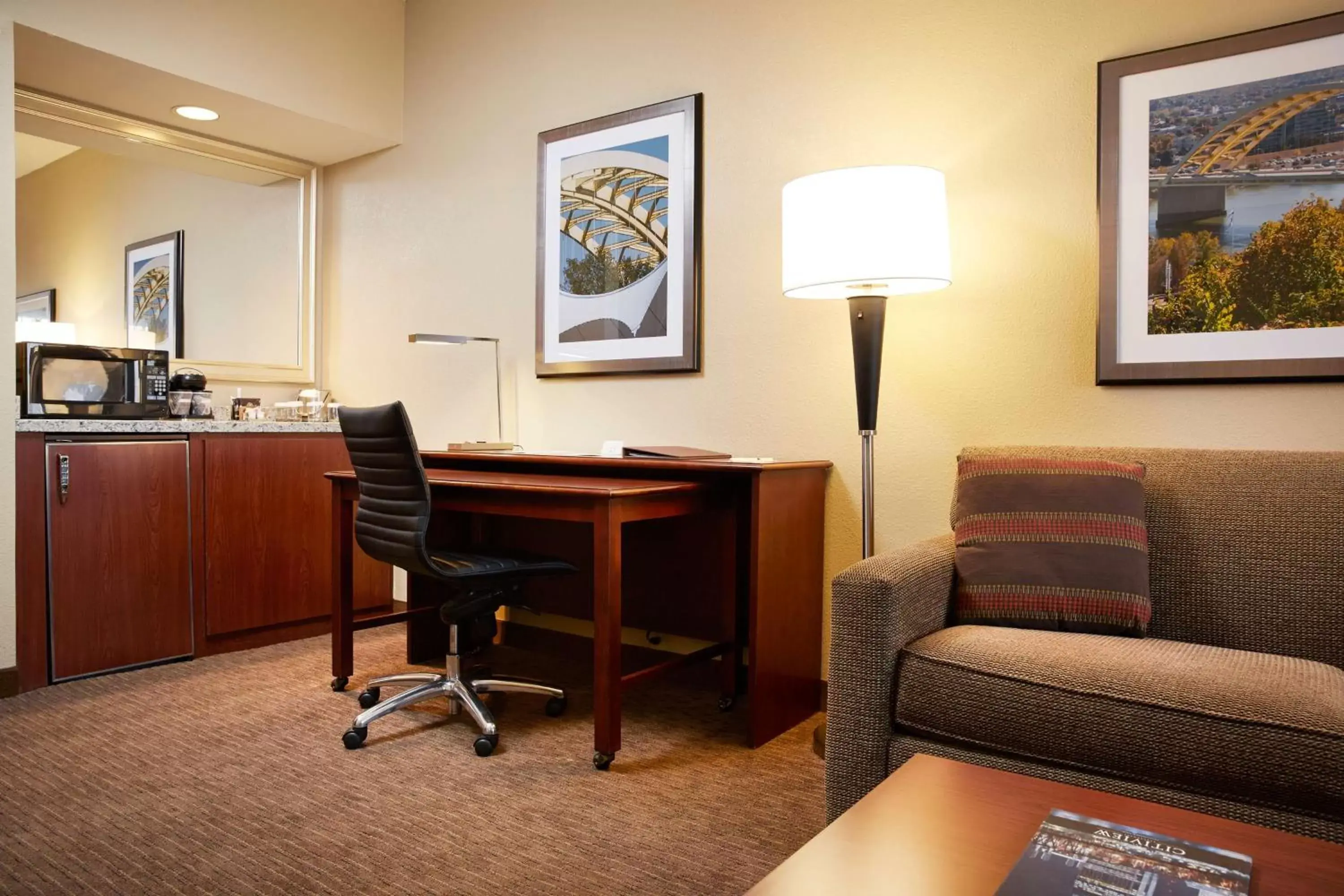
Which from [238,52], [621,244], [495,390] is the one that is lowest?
[495,390]

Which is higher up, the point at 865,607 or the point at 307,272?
the point at 307,272

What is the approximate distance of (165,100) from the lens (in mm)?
3232

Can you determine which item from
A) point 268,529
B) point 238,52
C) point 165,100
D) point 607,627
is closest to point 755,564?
point 607,627

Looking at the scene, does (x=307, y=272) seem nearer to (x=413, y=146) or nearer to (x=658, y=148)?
(x=413, y=146)

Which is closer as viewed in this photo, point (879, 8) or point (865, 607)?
point (865, 607)


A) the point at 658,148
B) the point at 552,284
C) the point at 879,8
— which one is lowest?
the point at 552,284

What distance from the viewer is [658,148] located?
2.91 meters

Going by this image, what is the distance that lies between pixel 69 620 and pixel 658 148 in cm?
246

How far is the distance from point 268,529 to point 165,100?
5.48 feet

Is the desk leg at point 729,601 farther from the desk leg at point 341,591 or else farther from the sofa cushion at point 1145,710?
the desk leg at point 341,591

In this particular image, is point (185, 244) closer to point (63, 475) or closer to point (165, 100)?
point (165, 100)

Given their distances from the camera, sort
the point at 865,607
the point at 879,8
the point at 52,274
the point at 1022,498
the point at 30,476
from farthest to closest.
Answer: the point at 52,274, the point at 30,476, the point at 879,8, the point at 1022,498, the point at 865,607

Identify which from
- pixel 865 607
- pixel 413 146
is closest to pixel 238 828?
pixel 865 607

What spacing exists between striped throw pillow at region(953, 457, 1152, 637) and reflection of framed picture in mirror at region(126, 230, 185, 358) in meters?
3.07
